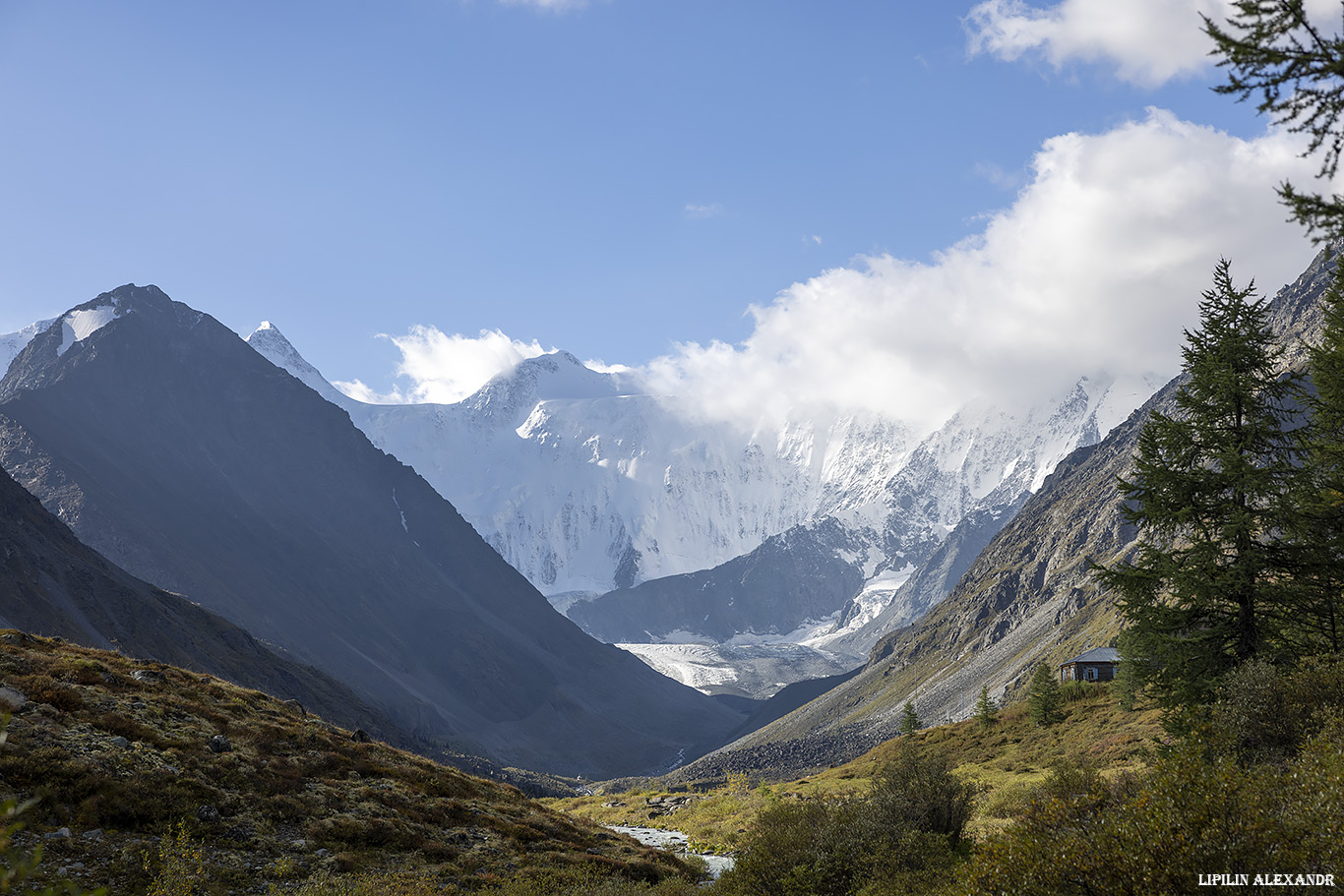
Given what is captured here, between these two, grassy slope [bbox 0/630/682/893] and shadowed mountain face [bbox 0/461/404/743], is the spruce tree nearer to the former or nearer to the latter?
grassy slope [bbox 0/630/682/893]

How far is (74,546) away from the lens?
118m

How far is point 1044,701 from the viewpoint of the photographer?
56.6 metres

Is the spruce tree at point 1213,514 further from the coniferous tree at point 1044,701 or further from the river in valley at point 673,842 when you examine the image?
the coniferous tree at point 1044,701

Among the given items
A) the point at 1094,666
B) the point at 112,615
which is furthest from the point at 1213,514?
the point at 112,615

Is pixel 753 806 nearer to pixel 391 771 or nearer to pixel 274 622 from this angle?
pixel 391 771

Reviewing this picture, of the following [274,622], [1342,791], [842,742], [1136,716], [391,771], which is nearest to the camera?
[1342,791]

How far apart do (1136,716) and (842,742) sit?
423 ft

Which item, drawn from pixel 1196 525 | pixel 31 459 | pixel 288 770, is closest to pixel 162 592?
pixel 31 459

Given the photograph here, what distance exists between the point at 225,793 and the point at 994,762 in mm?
45929

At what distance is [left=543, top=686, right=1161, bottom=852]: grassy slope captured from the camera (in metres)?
37.3

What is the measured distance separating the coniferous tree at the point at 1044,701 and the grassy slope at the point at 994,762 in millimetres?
772

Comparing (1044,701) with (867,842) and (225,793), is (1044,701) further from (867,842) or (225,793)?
(225,793)

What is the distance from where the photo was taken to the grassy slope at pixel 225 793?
17547 mm

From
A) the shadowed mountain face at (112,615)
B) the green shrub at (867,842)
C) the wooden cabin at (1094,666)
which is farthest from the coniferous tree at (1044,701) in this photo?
the shadowed mountain face at (112,615)
